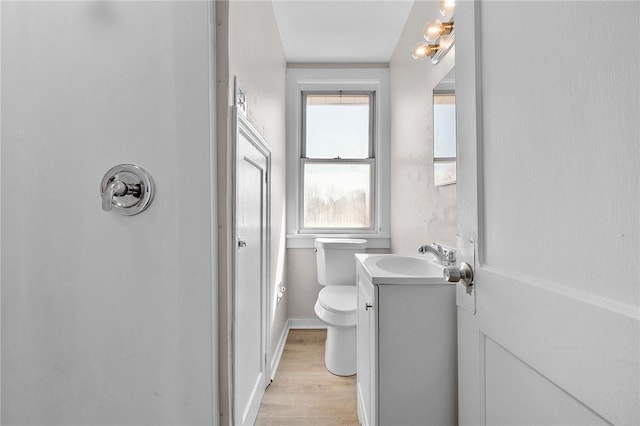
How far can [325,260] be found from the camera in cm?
248

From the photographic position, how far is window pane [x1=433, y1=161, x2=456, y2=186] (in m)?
1.43

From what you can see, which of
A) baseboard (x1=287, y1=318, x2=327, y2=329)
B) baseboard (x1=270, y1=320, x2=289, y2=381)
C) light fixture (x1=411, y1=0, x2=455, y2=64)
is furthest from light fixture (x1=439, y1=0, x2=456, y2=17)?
baseboard (x1=287, y1=318, x2=327, y2=329)

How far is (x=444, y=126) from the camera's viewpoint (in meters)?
1.54

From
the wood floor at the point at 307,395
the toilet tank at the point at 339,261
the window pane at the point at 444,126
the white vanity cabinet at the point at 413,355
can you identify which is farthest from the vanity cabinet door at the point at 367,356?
the toilet tank at the point at 339,261

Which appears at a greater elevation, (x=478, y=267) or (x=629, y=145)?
(x=629, y=145)

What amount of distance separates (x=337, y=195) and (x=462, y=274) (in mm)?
2205

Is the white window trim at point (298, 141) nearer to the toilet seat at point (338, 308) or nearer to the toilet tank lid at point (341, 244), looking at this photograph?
the toilet tank lid at point (341, 244)

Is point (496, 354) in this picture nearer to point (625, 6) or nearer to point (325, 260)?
point (625, 6)

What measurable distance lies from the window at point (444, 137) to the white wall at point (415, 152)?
0.05 metres

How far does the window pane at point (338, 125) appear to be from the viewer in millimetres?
2898

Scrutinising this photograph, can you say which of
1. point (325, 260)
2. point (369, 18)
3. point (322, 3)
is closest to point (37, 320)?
point (325, 260)

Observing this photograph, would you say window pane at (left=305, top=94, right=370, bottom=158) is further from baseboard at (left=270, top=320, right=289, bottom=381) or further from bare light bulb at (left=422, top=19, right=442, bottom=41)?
baseboard at (left=270, top=320, right=289, bottom=381)

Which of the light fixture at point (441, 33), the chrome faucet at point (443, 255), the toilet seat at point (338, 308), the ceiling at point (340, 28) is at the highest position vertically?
the ceiling at point (340, 28)

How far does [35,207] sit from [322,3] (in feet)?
6.41
